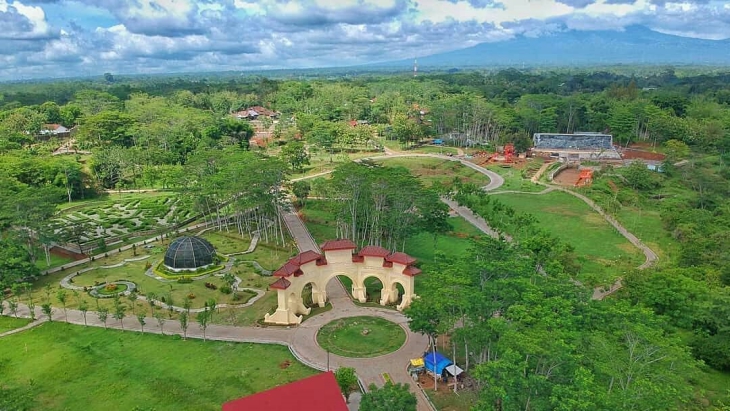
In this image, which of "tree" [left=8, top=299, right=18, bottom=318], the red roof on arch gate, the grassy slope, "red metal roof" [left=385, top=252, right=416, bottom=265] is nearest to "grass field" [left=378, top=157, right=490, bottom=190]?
the grassy slope

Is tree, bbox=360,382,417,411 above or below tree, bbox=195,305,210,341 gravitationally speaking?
above

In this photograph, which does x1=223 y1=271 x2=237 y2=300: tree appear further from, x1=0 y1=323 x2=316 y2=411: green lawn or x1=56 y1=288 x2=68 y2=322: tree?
x1=56 y1=288 x2=68 y2=322: tree

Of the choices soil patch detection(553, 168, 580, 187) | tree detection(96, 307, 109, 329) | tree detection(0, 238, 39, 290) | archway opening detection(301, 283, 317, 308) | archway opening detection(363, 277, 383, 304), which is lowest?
soil patch detection(553, 168, 580, 187)

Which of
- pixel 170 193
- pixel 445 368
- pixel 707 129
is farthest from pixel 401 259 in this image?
pixel 707 129

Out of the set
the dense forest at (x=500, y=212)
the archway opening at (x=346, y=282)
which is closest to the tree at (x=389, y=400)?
the dense forest at (x=500, y=212)

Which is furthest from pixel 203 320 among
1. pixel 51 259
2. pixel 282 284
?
pixel 51 259

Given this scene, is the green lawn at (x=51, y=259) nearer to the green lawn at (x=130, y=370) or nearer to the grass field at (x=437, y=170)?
the green lawn at (x=130, y=370)
